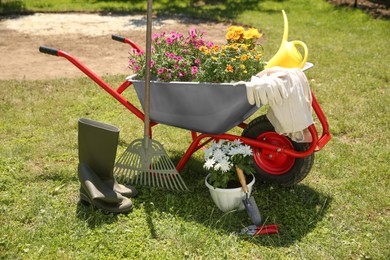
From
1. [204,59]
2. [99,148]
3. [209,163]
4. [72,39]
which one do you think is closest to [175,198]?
[209,163]

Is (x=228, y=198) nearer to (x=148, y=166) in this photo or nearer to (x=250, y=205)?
(x=250, y=205)

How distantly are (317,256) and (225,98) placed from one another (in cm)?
111

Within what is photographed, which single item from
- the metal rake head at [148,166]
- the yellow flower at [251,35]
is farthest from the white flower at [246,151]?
the yellow flower at [251,35]

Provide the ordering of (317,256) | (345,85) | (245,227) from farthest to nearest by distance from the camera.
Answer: (345,85), (245,227), (317,256)

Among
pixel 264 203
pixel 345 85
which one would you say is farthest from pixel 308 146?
pixel 345 85

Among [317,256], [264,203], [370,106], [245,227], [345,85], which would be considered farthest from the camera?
[345,85]

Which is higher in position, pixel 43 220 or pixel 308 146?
pixel 308 146

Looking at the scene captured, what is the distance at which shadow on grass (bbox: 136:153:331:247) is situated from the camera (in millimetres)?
3111

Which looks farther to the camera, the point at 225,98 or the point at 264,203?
the point at 264,203

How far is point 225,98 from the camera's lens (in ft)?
10.4

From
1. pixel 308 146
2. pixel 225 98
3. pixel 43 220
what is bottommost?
pixel 43 220

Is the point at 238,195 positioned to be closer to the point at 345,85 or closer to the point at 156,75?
the point at 156,75

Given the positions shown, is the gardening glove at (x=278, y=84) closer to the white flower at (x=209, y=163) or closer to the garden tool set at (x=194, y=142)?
the garden tool set at (x=194, y=142)

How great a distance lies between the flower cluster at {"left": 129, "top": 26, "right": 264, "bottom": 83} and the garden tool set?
158mm
